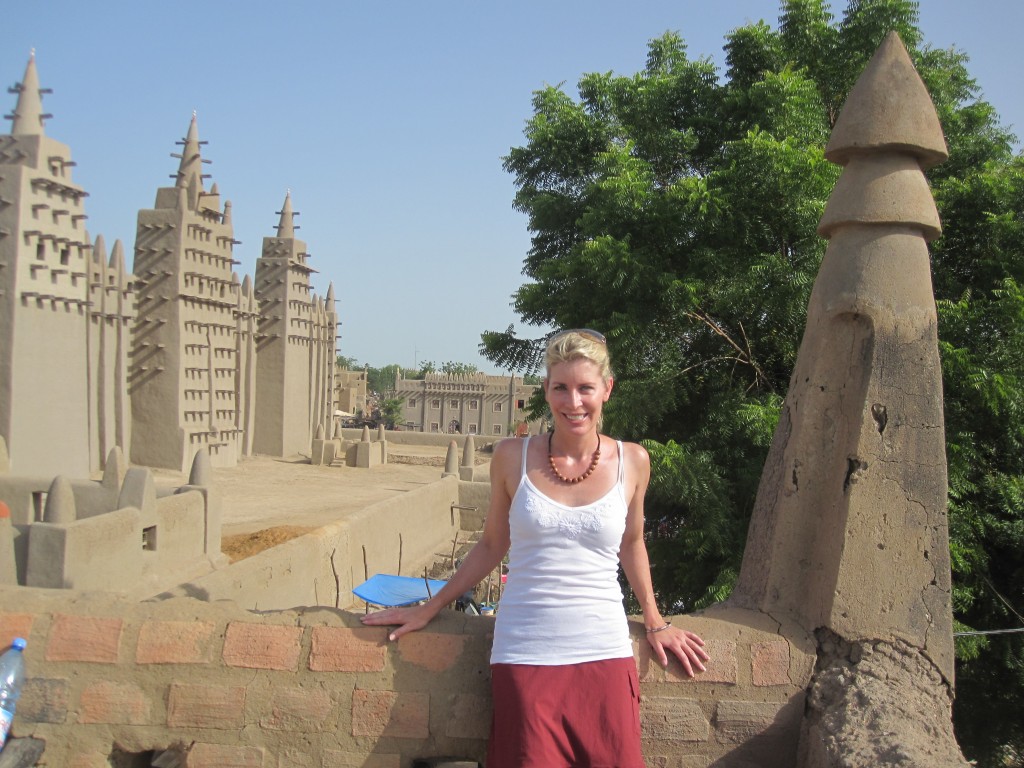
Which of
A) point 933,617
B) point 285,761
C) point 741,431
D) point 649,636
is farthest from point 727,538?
point 285,761

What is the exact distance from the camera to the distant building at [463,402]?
50781 mm

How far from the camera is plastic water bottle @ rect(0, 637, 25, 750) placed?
3758 millimetres

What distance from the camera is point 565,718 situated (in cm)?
318

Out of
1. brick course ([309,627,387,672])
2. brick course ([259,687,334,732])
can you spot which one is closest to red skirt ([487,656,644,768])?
brick course ([309,627,387,672])

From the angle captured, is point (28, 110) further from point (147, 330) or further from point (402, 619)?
point (402, 619)

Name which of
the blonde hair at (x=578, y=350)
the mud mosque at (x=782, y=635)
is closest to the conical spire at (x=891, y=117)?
the mud mosque at (x=782, y=635)

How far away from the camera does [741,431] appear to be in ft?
29.9

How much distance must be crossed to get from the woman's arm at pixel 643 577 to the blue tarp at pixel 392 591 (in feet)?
25.2

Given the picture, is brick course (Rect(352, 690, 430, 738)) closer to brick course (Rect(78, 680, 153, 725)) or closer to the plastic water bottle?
brick course (Rect(78, 680, 153, 725))

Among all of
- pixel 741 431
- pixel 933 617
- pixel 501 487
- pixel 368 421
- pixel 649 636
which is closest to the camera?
pixel 501 487

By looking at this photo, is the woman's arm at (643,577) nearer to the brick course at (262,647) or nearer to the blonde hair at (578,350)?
the blonde hair at (578,350)

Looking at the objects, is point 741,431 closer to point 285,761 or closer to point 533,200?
point 533,200

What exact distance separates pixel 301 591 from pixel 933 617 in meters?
8.63

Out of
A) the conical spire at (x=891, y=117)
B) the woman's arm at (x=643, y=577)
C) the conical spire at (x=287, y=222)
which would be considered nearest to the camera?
the woman's arm at (x=643, y=577)
